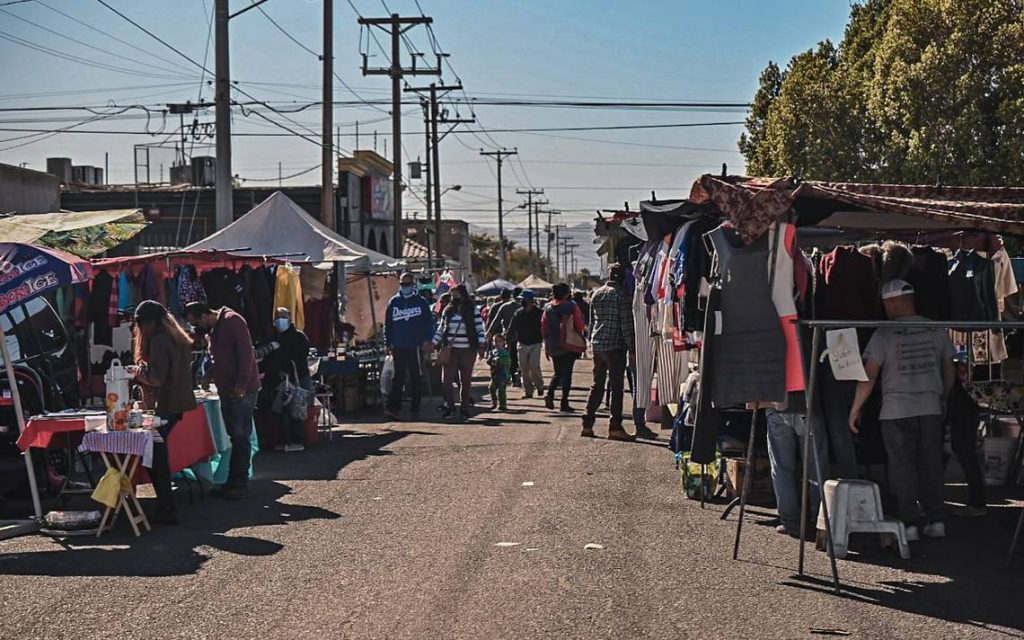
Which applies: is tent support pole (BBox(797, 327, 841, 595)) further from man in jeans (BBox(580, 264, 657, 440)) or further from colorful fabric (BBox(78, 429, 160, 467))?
man in jeans (BBox(580, 264, 657, 440))

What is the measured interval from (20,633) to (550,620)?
296 centimetres

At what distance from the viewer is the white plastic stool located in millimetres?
8797

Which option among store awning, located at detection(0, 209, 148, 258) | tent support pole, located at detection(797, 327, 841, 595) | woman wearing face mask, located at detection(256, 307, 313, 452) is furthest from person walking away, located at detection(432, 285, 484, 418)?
tent support pole, located at detection(797, 327, 841, 595)

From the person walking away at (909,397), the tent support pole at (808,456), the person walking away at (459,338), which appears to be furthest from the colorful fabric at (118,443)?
the person walking away at (459,338)

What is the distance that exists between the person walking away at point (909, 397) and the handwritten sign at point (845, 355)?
8.8 inches

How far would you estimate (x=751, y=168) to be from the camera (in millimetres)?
35375

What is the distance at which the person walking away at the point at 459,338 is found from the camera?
64.1 feet

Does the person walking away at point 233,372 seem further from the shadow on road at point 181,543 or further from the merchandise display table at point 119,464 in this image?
the merchandise display table at point 119,464

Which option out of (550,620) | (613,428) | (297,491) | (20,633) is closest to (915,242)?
(613,428)

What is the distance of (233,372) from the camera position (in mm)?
12156

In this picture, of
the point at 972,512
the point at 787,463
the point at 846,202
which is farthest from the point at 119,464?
the point at 972,512

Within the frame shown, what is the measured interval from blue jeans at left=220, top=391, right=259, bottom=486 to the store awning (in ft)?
9.15

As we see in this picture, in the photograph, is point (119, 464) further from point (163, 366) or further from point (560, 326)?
point (560, 326)

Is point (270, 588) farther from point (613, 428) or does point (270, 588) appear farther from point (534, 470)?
point (613, 428)
